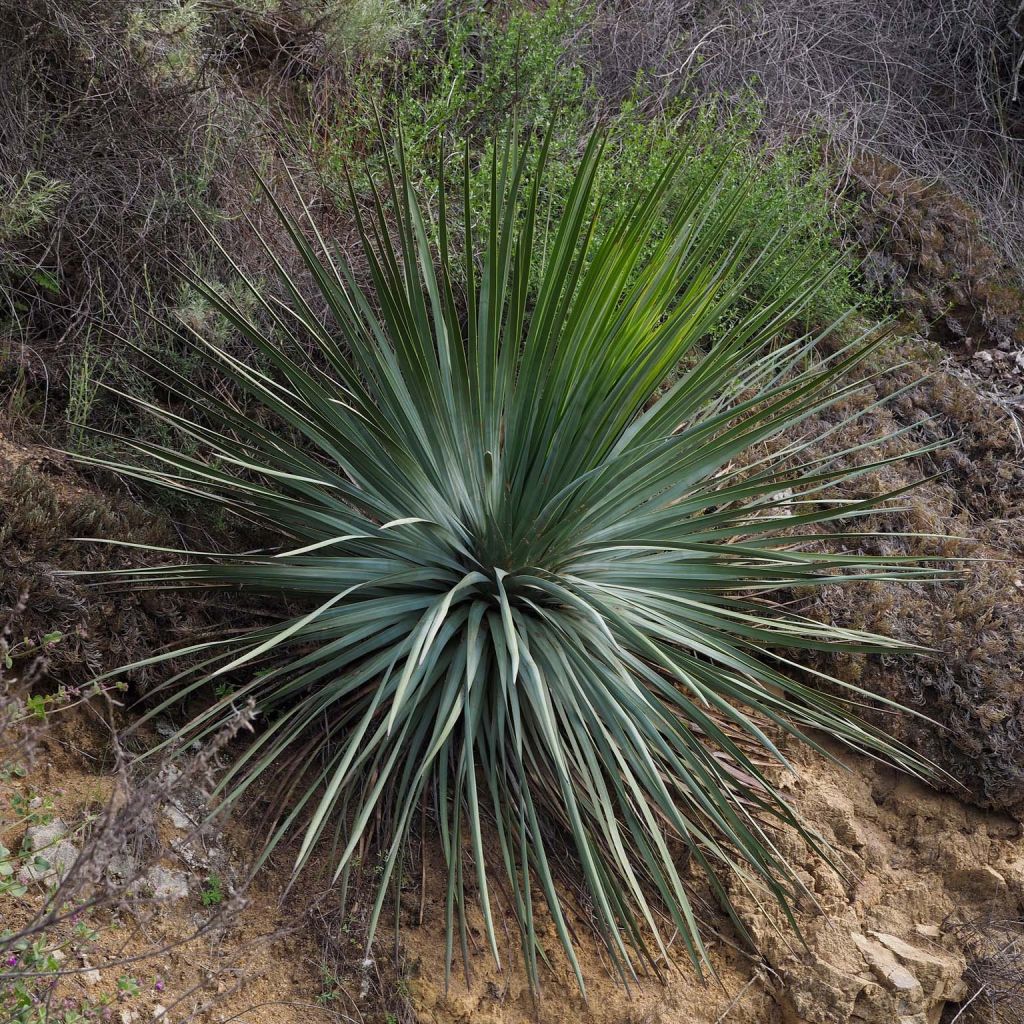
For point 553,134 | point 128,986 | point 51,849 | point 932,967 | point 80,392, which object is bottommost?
point 51,849

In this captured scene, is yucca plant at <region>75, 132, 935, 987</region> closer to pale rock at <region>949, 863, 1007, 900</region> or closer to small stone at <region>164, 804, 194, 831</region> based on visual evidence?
small stone at <region>164, 804, 194, 831</region>

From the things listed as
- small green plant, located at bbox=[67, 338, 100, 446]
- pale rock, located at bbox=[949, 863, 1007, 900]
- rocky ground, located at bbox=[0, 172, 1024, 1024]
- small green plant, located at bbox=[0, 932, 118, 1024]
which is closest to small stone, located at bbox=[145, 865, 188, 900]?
rocky ground, located at bbox=[0, 172, 1024, 1024]

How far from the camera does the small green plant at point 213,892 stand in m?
2.42

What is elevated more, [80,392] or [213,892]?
[80,392]

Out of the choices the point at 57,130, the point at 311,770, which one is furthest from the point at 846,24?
the point at 311,770

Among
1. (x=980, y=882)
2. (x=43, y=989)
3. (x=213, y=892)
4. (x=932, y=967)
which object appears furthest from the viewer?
(x=980, y=882)

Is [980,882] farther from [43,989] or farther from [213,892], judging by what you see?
[43,989]

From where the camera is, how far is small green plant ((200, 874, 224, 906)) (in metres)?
2.42

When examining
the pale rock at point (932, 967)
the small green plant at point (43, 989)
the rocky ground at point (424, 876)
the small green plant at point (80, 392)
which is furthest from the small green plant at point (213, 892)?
the pale rock at point (932, 967)

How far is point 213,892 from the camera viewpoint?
7.99ft

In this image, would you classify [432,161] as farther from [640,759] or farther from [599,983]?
[599,983]

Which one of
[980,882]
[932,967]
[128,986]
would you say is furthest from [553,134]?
[128,986]

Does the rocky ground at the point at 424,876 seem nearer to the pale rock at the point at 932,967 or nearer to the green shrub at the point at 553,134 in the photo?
the pale rock at the point at 932,967

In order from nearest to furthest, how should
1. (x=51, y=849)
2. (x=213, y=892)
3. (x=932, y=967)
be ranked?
1. (x=51, y=849)
2. (x=213, y=892)
3. (x=932, y=967)
